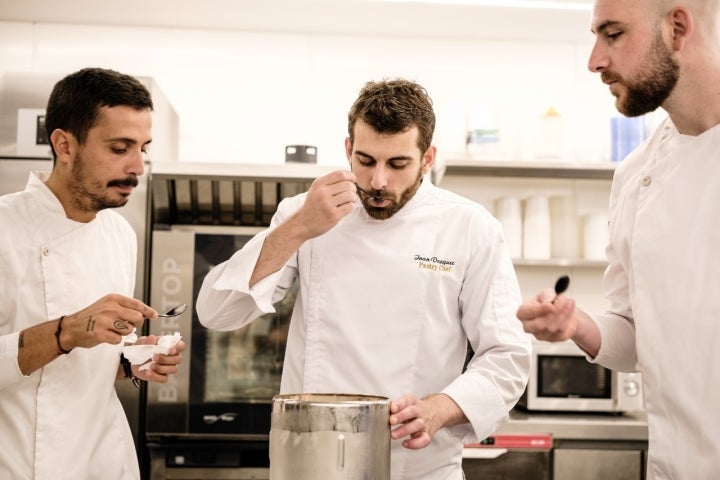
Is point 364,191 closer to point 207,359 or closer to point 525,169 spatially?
point 207,359

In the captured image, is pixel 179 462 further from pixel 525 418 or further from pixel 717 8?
pixel 717 8

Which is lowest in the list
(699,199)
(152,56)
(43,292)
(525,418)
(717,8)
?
(525,418)

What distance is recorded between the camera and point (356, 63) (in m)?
3.66

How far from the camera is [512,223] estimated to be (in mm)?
3467

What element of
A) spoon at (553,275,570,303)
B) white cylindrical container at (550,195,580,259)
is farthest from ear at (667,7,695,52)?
white cylindrical container at (550,195,580,259)

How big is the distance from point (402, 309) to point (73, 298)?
0.76m

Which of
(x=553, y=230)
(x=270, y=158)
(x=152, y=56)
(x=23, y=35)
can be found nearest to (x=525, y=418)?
(x=553, y=230)

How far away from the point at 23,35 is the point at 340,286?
8.47 ft

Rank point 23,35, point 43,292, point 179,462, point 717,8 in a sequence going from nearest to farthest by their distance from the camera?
1. point 717,8
2. point 43,292
3. point 179,462
4. point 23,35

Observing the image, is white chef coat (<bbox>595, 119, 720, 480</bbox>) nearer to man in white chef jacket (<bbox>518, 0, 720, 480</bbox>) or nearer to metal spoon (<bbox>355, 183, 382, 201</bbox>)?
man in white chef jacket (<bbox>518, 0, 720, 480</bbox>)

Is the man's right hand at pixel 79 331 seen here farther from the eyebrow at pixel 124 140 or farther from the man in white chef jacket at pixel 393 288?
the eyebrow at pixel 124 140

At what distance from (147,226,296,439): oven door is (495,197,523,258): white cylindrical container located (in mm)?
1048

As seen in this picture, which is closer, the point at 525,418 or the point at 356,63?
the point at 525,418

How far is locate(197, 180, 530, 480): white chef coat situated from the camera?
1604 millimetres
